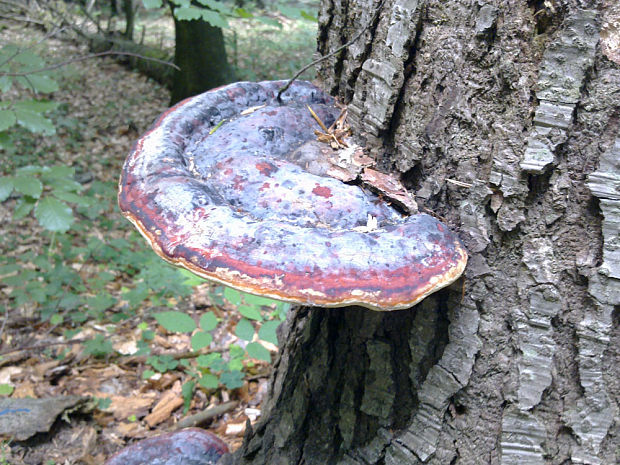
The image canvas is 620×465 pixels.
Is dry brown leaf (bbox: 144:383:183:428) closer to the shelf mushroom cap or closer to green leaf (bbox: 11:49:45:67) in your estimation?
the shelf mushroom cap

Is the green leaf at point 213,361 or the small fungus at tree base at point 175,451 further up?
the small fungus at tree base at point 175,451

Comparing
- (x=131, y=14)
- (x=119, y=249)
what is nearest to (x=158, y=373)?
(x=119, y=249)

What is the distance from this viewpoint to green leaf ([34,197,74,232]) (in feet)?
9.32

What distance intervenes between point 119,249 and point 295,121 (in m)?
3.75

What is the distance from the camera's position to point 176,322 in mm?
2766

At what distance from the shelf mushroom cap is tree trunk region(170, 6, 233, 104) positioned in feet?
20.7

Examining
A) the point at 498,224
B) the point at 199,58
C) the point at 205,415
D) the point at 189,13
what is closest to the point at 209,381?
the point at 205,415

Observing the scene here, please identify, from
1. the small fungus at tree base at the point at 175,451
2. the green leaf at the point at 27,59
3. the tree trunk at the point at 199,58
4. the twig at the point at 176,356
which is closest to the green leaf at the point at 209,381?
the twig at the point at 176,356

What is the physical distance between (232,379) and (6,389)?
149 centimetres

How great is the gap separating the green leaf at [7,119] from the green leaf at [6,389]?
5.58ft

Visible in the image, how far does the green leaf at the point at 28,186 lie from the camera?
9.12 feet

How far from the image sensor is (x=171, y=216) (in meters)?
1.29

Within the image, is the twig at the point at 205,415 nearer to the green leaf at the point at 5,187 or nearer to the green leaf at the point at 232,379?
the green leaf at the point at 232,379

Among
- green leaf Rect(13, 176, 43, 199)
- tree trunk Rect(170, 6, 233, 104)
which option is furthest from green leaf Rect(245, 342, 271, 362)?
tree trunk Rect(170, 6, 233, 104)
